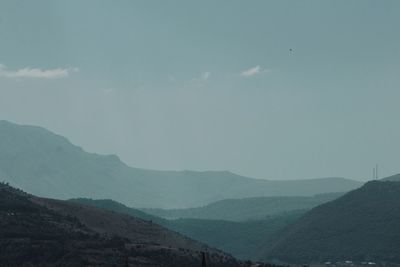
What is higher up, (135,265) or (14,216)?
(14,216)

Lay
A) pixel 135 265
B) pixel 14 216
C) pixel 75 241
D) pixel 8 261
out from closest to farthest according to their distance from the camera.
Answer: pixel 8 261
pixel 135 265
pixel 75 241
pixel 14 216

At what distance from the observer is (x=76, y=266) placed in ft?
518

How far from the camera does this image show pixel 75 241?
18250 centimetres

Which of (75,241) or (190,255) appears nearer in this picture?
(75,241)

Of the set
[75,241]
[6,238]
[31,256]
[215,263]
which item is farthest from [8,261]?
[215,263]

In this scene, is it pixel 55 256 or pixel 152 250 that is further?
pixel 152 250

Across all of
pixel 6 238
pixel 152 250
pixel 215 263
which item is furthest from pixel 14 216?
pixel 215 263

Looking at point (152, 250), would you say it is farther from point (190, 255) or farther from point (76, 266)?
point (76, 266)

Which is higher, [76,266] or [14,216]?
[14,216]

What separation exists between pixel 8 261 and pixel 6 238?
16.7 meters

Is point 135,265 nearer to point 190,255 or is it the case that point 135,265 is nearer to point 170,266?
point 170,266

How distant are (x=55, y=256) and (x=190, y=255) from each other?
140 feet

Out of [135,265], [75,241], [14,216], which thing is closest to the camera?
[135,265]

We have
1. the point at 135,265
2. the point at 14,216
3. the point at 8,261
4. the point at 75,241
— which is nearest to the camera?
Result: the point at 8,261
